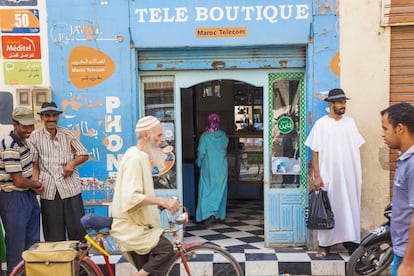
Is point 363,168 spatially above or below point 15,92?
below

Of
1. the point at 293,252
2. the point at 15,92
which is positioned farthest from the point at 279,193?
the point at 15,92

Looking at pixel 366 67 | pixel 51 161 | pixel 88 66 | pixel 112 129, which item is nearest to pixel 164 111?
pixel 112 129

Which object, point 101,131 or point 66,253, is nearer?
point 66,253

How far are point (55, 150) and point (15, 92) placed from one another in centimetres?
125

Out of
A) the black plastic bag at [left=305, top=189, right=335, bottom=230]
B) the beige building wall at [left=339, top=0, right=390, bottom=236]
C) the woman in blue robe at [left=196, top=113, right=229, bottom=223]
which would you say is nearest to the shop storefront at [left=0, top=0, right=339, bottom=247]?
the beige building wall at [left=339, top=0, right=390, bottom=236]

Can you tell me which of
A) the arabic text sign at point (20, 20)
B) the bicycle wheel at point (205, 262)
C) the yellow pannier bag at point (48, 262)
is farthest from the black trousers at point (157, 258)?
the arabic text sign at point (20, 20)

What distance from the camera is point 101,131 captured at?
5176 millimetres

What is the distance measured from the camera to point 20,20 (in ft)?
16.6

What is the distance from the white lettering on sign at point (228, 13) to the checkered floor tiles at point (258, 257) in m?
2.78

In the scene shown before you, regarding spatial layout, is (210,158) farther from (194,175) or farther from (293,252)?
(293,252)

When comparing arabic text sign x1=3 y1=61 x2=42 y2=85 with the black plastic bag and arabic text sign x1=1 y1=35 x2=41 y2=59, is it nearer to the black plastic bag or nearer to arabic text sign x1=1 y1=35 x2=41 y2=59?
arabic text sign x1=1 y1=35 x2=41 y2=59

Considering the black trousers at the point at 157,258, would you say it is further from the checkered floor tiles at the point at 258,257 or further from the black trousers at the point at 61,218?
the checkered floor tiles at the point at 258,257

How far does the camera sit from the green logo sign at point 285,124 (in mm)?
5262

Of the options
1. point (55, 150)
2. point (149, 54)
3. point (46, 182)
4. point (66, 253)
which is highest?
point (149, 54)
